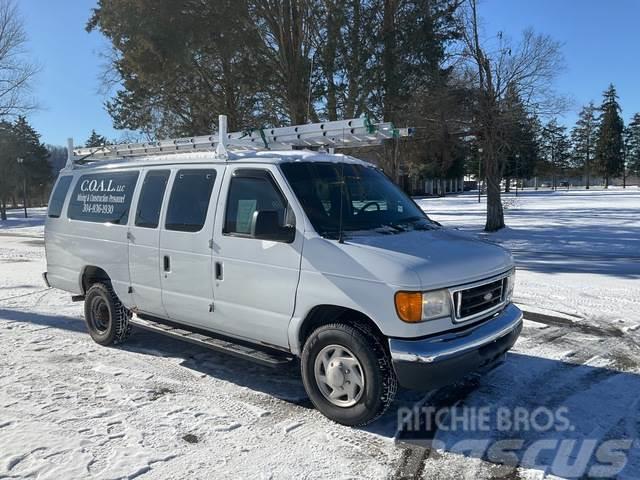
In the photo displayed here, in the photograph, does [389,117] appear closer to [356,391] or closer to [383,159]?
[383,159]

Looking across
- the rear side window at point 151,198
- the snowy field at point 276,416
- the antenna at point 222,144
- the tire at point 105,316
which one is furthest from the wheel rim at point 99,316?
the antenna at point 222,144

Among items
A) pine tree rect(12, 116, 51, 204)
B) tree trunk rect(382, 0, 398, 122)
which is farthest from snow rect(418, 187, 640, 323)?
pine tree rect(12, 116, 51, 204)

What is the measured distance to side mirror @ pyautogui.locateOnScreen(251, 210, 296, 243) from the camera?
409 cm

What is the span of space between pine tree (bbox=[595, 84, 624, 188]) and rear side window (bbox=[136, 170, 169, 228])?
91.0 metres

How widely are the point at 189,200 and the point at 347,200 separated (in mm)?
1664

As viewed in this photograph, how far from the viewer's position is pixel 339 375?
13.2ft

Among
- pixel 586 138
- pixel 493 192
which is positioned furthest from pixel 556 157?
pixel 493 192

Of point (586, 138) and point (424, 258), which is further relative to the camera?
point (586, 138)

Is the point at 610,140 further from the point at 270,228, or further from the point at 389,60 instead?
the point at 270,228

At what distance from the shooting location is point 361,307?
383cm

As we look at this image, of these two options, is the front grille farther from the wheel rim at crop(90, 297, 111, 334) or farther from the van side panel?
the wheel rim at crop(90, 297, 111, 334)

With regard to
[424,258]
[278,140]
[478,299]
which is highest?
[278,140]

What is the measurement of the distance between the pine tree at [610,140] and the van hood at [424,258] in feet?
Answer: 297

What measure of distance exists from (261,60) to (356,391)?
17198 millimetres
